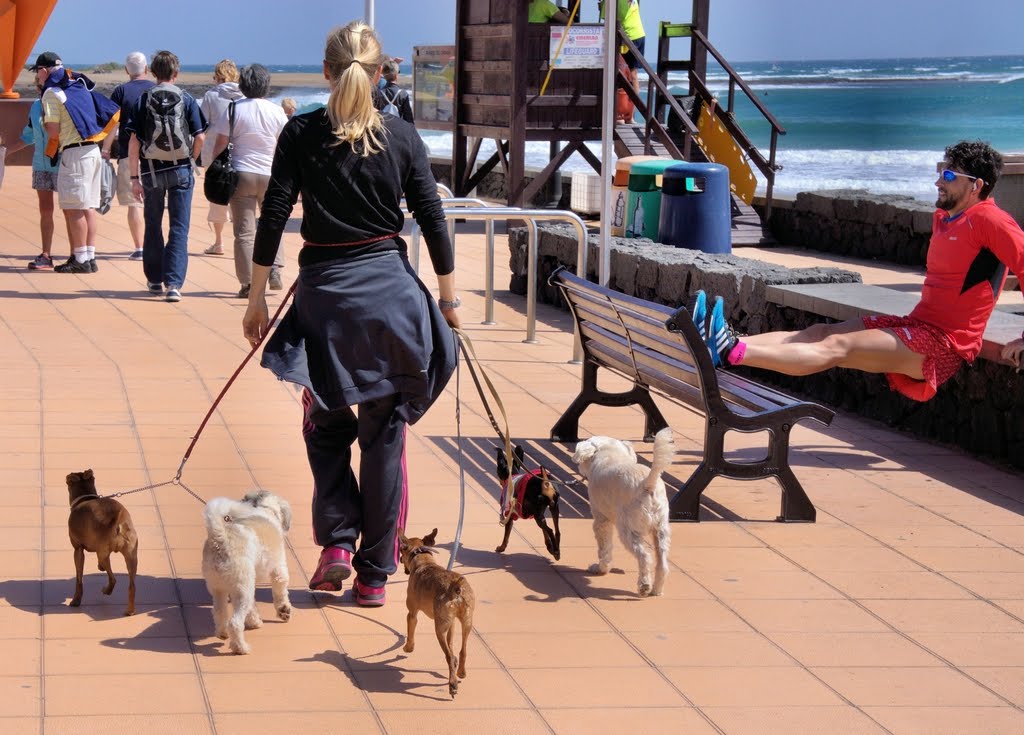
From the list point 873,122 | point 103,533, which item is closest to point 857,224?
point 103,533

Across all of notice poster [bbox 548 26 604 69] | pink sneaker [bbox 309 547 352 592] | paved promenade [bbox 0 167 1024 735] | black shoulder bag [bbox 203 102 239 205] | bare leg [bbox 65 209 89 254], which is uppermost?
notice poster [bbox 548 26 604 69]

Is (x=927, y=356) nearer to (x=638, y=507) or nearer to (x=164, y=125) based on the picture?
(x=638, y=507)

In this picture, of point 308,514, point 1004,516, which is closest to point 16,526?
point 308,514

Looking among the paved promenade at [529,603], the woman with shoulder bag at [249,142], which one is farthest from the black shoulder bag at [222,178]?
the paved promenade at [529,603]

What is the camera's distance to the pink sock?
20.2 ft

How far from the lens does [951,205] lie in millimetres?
6559

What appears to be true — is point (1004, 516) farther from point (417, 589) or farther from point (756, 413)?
point (417, 589)

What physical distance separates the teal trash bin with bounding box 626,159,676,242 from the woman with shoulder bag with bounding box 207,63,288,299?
2.92 metres

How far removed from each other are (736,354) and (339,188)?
2.52m

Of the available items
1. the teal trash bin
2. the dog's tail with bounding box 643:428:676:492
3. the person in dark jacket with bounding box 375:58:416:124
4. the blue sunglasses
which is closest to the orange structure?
the person in dark jacket with bounding box 375:58:416:124

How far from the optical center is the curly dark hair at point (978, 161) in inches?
255

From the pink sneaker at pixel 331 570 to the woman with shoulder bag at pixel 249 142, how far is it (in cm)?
642

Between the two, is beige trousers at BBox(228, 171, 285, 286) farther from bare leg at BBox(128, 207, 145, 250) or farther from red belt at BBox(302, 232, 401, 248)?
red belt at BBox(302, 232, 401, 248)

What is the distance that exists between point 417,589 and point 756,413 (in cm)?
219
